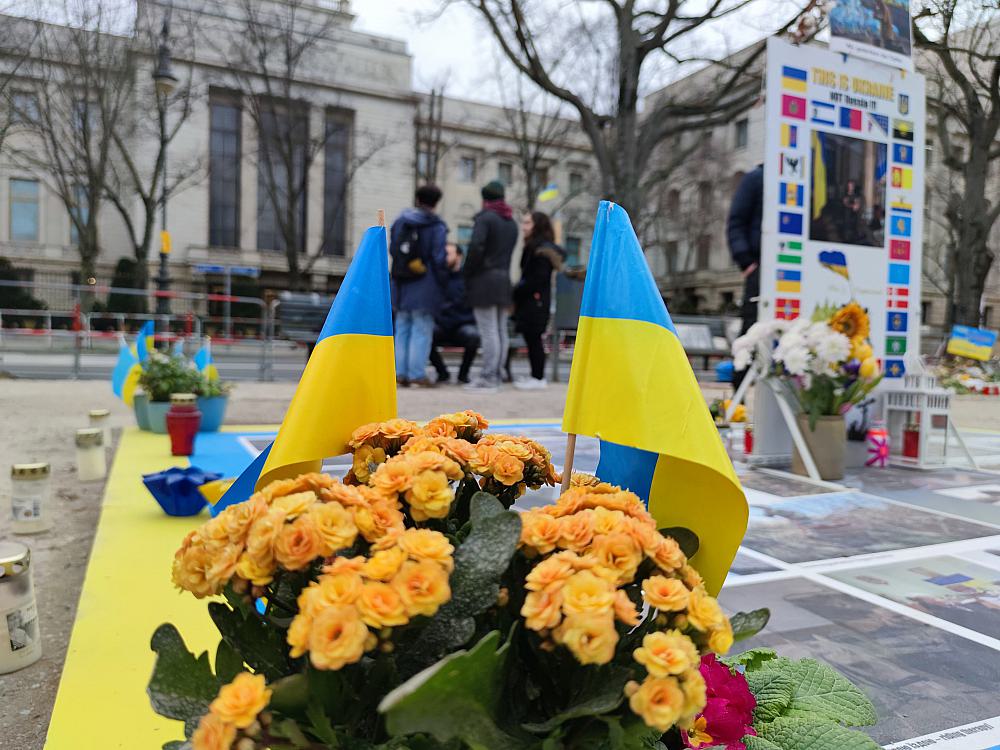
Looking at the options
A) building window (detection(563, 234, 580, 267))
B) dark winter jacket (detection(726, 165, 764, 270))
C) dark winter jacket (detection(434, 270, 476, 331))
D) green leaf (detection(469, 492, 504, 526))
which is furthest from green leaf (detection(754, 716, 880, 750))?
building window (detection(563, 234, 580, 267))

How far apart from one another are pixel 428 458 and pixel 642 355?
44 centimetres

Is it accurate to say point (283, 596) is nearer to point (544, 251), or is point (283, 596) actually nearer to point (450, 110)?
point (544, 251)

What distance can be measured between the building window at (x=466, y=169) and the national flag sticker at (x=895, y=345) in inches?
1387

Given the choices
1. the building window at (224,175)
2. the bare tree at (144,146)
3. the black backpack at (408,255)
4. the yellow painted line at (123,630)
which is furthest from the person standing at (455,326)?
the building window at (224,175)

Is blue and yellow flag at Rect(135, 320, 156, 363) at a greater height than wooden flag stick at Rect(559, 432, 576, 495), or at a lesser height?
greater

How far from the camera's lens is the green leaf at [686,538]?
128 centimetres

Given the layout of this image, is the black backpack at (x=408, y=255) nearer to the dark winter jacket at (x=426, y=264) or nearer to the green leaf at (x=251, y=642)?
the dark winter jacket at (x=426, y=264)

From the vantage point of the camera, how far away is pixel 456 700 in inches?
33.8

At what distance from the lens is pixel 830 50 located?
194 inches

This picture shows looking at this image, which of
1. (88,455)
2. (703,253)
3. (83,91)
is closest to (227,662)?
(88,455)

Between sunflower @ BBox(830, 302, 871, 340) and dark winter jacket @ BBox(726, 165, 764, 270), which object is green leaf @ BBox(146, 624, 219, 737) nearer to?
sunflower @ BBox(830, 302, 871, 340)

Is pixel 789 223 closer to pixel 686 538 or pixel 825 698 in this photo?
pixel 825 698

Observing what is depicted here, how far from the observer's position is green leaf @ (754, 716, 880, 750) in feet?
4.11

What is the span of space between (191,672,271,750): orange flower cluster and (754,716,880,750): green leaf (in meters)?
0.88
